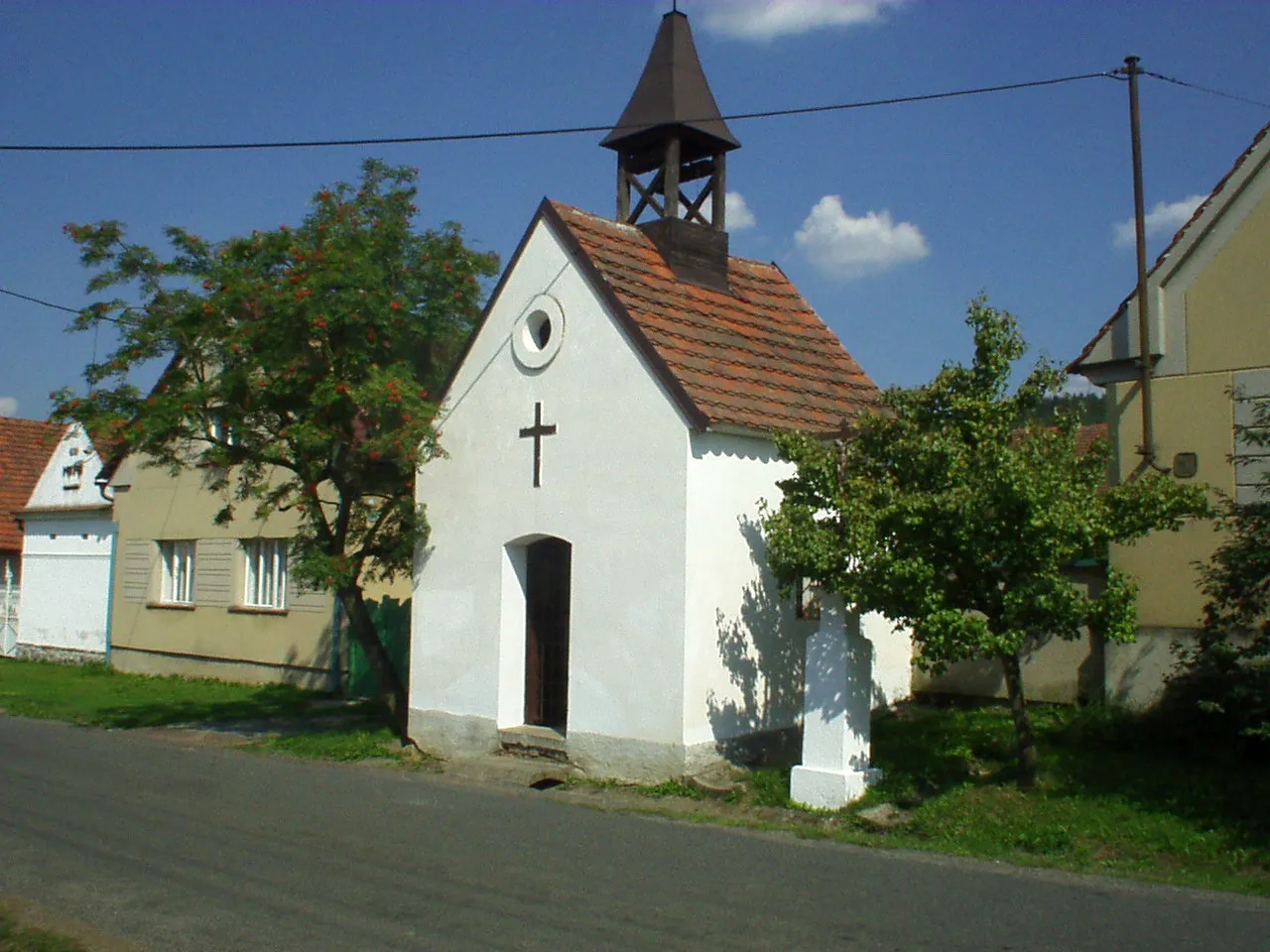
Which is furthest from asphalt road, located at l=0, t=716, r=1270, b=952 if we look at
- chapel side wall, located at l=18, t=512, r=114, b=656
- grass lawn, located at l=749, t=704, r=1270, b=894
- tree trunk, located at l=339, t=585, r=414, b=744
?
chapel side wall, located at l=18, t=512, r=114, b=656

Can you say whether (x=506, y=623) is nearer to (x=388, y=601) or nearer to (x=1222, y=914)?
(x=388, y=601)

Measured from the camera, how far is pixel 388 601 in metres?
18.9

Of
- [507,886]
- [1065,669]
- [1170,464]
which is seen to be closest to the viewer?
[507,886]

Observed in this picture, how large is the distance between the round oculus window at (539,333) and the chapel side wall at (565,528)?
0.08m

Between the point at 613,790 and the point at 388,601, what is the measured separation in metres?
8.14

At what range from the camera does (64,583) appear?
26.8 metres

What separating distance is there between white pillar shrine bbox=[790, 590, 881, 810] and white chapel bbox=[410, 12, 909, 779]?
4.24ft

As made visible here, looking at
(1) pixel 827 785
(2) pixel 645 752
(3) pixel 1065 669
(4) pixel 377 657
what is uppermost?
(3) pixel 1065 669

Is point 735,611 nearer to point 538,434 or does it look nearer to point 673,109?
point 538,434

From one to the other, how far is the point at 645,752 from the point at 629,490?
256cm

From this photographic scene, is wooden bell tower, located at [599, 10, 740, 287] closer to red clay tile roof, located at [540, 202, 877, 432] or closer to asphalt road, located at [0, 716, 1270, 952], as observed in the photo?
red clay tile roof, located at [540, 202, 877, 432]

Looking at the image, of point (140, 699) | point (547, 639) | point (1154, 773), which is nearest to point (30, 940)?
point (547, 639)

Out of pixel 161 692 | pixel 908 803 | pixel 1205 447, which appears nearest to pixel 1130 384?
pixel 1205 447

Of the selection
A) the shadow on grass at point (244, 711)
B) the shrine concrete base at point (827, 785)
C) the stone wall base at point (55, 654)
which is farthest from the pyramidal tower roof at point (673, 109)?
the stone wall base at point (55, 654)
